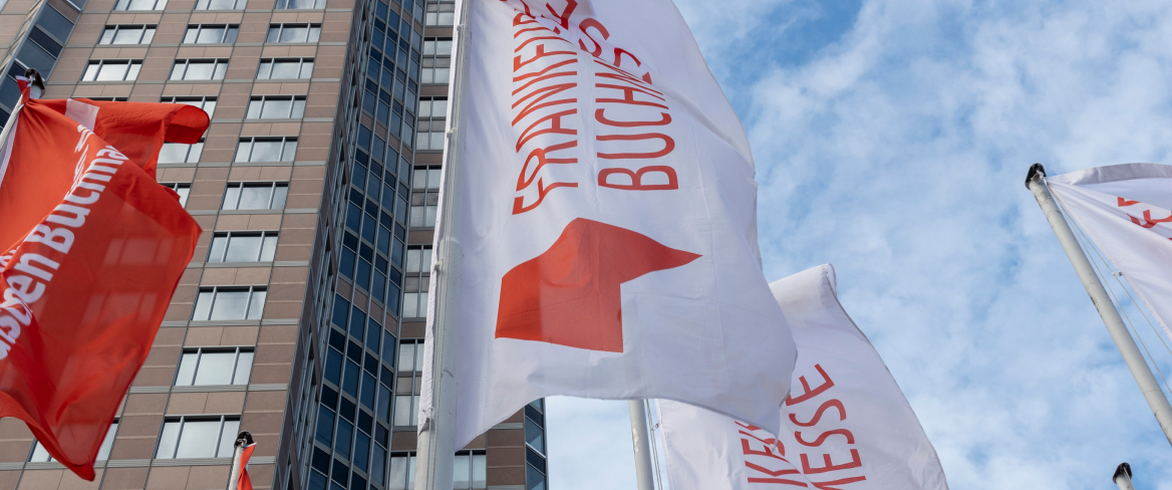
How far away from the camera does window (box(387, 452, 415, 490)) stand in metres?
43.0

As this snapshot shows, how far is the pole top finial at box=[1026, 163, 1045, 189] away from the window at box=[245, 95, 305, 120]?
1468 inches

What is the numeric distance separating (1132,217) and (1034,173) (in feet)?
4.40

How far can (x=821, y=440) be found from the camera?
11.1 m

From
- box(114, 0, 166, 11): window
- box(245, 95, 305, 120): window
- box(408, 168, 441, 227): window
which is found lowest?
box(245, 95, 305, 120): window

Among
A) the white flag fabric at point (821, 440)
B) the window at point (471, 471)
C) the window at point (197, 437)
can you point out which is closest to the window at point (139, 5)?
the window at point (197, 437)

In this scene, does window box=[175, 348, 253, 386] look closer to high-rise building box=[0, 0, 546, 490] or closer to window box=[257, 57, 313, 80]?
high-rise building box=[0, 0, 546, 490]

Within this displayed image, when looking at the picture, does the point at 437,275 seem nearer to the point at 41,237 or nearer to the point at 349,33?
the point at 41,237

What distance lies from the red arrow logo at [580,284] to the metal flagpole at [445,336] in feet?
1.16

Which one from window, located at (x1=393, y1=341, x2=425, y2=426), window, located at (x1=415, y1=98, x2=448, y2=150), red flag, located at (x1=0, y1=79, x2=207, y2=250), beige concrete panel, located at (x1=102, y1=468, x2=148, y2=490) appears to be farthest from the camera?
window, located at (x1=415, y1=98, x2=448, y2=150)

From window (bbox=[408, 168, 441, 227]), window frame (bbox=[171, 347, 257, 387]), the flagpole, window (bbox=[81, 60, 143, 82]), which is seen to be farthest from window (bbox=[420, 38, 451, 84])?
the flagpole

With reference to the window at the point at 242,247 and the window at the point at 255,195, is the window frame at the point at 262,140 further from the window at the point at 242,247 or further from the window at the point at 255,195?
the window at the point at 242,247

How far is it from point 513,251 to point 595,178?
0.93m

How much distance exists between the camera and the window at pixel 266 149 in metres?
42.0

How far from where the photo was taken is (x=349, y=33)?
49.0 metres
